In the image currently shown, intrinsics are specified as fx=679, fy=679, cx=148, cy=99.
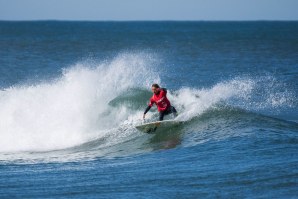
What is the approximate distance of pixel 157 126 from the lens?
62.6ft

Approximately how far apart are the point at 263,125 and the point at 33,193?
8517mm

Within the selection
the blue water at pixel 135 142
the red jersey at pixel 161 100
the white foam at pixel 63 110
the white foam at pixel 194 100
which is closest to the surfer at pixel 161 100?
the red jersey at pixel 161 100

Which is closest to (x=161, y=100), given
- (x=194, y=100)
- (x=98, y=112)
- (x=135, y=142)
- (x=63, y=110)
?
(x=135, y=142)

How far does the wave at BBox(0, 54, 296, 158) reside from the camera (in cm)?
1938

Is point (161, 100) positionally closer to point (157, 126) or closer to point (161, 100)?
point (161, 100)

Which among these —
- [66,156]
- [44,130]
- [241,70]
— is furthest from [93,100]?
[241,70]

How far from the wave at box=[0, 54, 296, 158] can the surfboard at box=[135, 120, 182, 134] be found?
236 mm

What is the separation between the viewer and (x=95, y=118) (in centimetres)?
2305

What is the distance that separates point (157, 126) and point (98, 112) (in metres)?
4.84

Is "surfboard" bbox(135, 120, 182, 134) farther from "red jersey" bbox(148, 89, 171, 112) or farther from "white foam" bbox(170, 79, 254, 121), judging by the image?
"white foam" bbox(170, 79, 254, 121)

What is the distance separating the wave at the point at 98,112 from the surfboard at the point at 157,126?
236mm

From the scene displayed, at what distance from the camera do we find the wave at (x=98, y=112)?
19375 millimetres

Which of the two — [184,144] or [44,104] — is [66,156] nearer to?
[184,144]

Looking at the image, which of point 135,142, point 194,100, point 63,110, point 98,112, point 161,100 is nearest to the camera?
point 135,142
